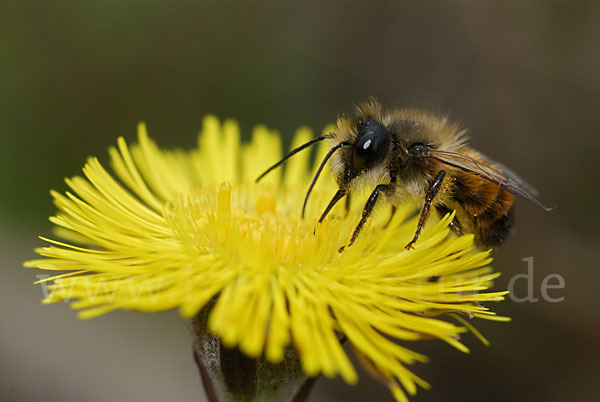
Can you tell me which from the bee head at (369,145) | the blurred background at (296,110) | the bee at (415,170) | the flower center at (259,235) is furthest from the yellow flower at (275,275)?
the blurred background at (296,110)

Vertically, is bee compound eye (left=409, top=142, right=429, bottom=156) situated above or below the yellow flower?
above

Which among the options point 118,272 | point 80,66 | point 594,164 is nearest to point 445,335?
point 118,272

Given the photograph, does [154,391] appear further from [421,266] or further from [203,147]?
[421,266]

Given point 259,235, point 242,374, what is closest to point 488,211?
point 259,235

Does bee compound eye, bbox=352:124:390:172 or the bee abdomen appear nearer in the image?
bee compound eye, bbox=352:124:390:172

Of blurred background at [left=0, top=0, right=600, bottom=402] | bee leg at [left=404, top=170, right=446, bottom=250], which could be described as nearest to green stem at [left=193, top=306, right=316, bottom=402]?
bee leg at [left=404, top=170, right=446, bottom=250]

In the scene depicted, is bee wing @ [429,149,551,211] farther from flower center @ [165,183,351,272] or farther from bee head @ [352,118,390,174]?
flower center @ [165,183,351,272]

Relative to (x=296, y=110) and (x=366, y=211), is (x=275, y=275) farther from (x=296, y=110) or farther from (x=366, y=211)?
(x=296, y=110)
